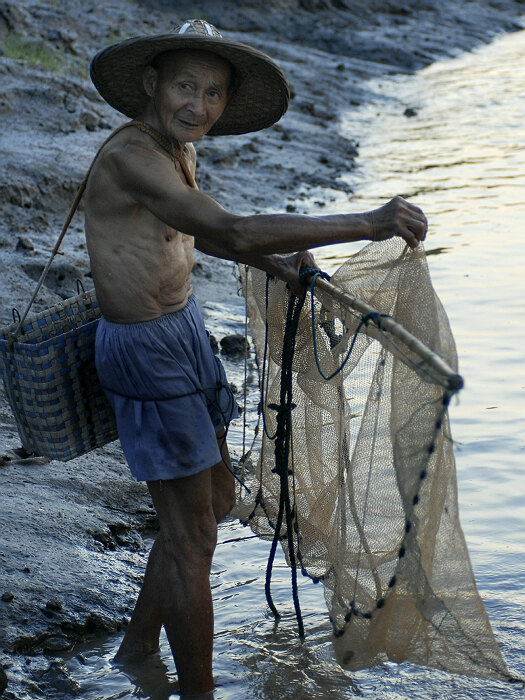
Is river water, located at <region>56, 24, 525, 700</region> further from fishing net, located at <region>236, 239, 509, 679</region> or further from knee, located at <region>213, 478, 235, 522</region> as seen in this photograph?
knee, located at <region>213, 478, 235, 522</region>

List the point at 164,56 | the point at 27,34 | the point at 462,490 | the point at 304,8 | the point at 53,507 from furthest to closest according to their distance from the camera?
the point at 304,8
the point at 27,34
the point at 462,490
the point at 53,507
the point at 164,56

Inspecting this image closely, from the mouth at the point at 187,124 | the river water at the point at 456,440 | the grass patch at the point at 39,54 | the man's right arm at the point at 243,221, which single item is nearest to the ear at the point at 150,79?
the mouth at the point at 187,124

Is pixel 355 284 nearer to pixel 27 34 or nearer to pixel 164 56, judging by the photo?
pixel 164 56

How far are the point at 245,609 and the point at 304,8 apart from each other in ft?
50.2

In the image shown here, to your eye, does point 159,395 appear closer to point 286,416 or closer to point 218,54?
point 286,416

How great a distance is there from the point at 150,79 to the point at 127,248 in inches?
20.6

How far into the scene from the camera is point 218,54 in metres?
2.99

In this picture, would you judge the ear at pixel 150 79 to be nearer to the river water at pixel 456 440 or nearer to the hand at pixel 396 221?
the hand at pixel 396 221

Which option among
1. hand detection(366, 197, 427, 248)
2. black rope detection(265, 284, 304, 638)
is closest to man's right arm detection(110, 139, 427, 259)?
hand detection(366, 197, 427, 248)

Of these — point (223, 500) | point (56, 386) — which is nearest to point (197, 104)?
point (56, 386)

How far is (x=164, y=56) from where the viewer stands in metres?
3.02

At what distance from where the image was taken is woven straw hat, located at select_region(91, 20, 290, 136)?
2.90 m

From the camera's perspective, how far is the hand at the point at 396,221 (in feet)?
9.14

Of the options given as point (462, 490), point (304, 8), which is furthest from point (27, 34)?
point (462, 490)
